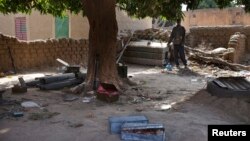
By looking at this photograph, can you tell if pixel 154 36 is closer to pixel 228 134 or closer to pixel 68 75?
pixel 68 75

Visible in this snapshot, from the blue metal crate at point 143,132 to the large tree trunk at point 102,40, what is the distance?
10.5 feet

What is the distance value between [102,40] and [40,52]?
187 inches

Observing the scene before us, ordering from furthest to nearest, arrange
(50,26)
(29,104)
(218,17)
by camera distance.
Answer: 1. (218,17)
2. (50,26)
3. (29,104)

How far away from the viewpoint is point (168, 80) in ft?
31.3

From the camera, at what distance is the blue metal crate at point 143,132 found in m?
4.48

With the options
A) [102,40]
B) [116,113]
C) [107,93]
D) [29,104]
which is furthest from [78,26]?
[116,113]

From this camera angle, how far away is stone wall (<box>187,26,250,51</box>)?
13.7 metres

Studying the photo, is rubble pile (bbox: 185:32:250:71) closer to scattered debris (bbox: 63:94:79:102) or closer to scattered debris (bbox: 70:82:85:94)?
scattered debris (bbox: 70:82:85:94)

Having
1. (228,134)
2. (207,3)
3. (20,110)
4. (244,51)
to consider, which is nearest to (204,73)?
(244,51)

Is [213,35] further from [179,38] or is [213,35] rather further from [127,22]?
[127,22]

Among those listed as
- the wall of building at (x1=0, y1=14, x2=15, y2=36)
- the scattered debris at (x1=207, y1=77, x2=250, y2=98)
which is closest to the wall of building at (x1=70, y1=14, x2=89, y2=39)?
the wall of building at (x1=0, y1=14, x2=15, y2=36)

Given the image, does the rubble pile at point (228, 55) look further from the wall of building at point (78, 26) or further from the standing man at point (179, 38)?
the wall of building at point (78, 26)

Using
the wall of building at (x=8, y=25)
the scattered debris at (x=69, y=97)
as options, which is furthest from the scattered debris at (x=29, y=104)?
the wall of building at (x=8, y=25)

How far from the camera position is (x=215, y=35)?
46.7 feet
